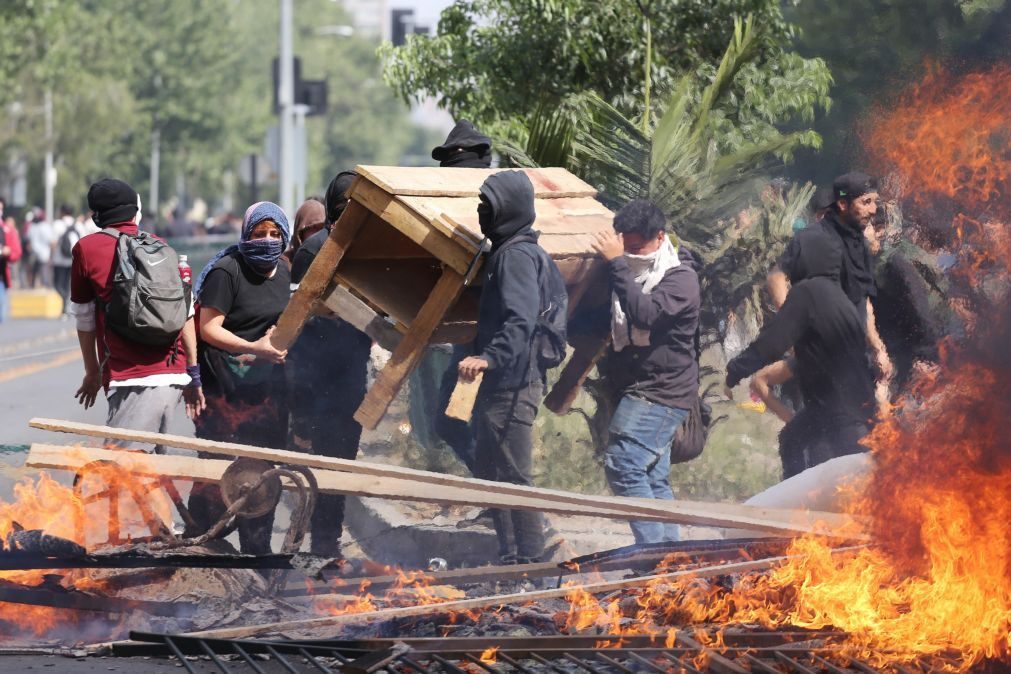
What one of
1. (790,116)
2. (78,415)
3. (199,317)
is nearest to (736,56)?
(790,116)

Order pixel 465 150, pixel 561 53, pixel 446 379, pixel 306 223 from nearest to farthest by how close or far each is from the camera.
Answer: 1. pixel 446 379
2. pixel 465 150
3. pixel 306 223
4. pixel 561 53

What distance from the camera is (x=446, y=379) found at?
23.4ft

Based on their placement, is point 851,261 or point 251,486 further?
point 851,261

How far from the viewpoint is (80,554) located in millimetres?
5586

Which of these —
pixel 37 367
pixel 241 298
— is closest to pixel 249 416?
pixel 241 298

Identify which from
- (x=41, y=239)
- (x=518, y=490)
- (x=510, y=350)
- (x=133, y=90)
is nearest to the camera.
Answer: (x=518, y=490)

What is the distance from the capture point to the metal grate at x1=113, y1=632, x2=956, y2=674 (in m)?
5.03

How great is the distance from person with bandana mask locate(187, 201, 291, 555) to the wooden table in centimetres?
25

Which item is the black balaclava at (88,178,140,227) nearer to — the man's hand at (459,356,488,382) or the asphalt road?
the asphalt road

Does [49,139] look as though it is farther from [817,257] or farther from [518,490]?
[518,490]

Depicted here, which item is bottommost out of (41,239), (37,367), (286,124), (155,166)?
(155,166)

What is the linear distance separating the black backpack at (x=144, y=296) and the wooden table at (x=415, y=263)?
550 mm

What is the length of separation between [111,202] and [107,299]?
0.41 m

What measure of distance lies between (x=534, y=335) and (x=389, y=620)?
138 centimetres
